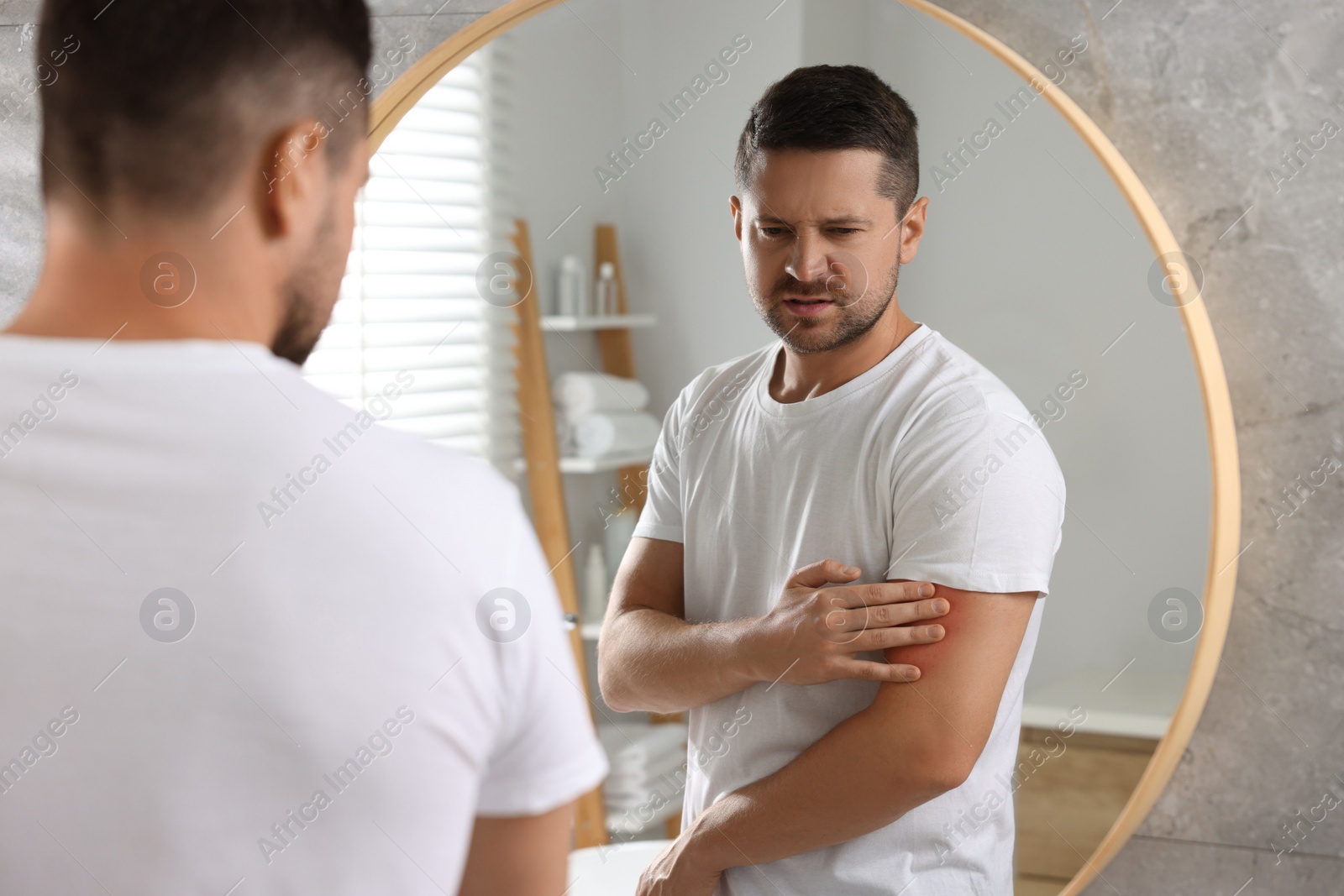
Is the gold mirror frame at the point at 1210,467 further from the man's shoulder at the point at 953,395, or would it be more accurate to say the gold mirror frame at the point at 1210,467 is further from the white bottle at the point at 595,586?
the white bottle at the point at 595,586

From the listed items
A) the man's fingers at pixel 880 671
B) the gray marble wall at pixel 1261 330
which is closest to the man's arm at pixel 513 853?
the man's fingers at pixel 880 671

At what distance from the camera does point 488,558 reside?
0.41 meters

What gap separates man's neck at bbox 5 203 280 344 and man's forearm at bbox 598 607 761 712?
1.64 ft

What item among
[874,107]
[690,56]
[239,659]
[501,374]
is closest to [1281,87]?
[874,107]

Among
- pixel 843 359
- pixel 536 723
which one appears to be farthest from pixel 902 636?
pixel 536 723

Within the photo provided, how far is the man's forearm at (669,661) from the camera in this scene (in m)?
0.84

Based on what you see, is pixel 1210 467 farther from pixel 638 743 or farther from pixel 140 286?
pixel 140 286

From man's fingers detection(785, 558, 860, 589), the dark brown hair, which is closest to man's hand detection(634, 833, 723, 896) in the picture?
man's fingers detection(785, 558, 860, 589)

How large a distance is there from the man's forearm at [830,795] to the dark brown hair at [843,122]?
1.46 feet

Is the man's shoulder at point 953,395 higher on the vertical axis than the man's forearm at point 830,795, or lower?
higher

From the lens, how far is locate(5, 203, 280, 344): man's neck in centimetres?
41

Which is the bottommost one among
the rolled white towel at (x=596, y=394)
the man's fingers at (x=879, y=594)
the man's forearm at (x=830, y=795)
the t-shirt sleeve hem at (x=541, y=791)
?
the man's forearm at (x=830, y=795)

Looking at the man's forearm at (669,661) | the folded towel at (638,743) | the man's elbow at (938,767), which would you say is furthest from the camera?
the folded towel at (638,743)

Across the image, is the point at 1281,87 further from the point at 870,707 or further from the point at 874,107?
the point at 870,707
